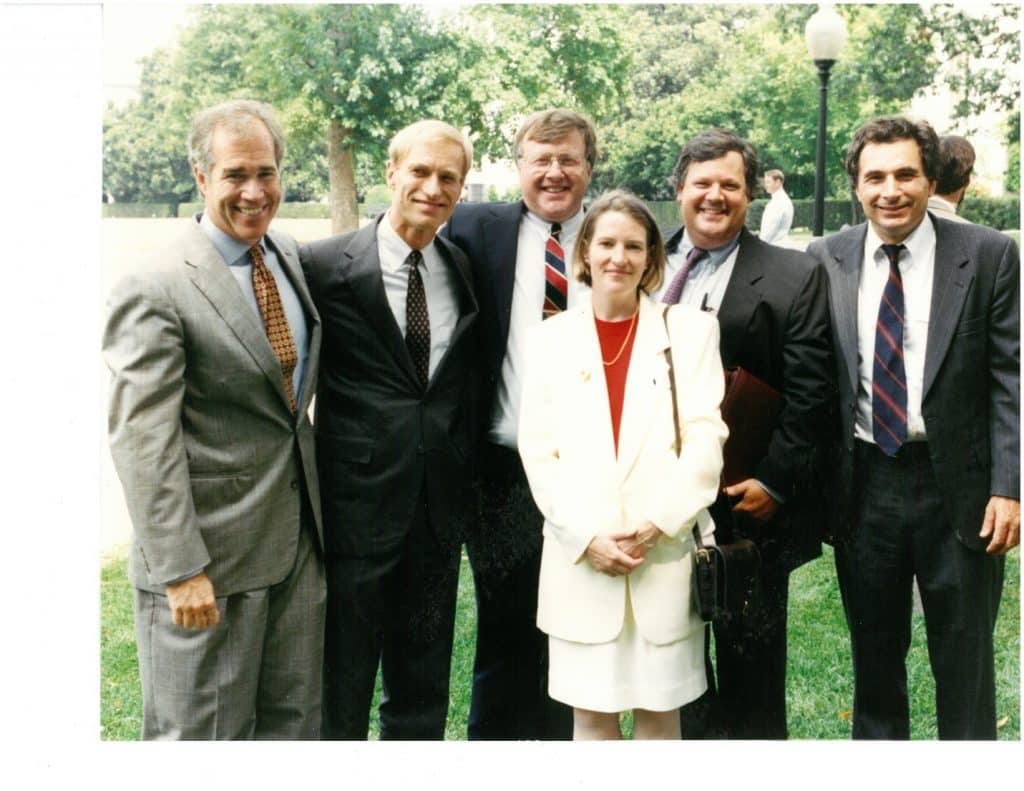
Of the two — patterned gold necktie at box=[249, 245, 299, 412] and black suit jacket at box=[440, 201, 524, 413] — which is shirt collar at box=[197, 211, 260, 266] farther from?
black suit jacket at box=[440, 201, 524, 413]

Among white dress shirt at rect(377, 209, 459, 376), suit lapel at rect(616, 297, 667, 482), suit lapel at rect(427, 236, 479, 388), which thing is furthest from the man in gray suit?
suit lapel at rect(616, 297, 667, 482)

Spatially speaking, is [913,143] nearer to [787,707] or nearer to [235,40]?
[787,707]

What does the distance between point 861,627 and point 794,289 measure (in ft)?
4.41

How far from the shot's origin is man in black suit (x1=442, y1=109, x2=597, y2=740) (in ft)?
12.9

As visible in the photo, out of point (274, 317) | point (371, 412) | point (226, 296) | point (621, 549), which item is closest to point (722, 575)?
point (621, 549)

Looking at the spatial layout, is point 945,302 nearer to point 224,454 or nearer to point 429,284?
point 429,284

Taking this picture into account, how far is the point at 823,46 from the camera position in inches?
162

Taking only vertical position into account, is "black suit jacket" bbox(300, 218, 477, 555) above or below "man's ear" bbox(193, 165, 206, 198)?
below

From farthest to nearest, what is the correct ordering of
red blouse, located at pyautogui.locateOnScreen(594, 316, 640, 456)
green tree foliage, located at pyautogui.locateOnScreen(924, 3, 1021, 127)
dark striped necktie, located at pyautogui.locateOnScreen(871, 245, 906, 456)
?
1. green tree foliage, located at pyautogui.locateOnScreen(924, 3, 1021, 127)
2. dark striped necktie, located at pyautogui.locateOnScreen(871, 245, 906, 456)
3. red blouse, located at pyautogui.locateOnScreen(594, 316, 640, 456)

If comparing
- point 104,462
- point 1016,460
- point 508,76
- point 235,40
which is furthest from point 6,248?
point 1016,460

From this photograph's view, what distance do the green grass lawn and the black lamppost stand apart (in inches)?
61.3

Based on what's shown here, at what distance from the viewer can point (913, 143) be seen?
3795 millimetres

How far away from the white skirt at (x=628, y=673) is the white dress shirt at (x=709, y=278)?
1122 mm

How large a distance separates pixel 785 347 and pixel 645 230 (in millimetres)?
762
